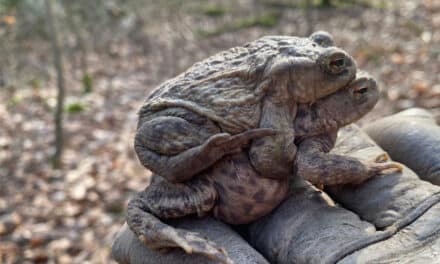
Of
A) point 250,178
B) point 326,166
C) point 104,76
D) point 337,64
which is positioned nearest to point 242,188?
point 250,178

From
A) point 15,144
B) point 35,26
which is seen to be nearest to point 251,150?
point 15,144

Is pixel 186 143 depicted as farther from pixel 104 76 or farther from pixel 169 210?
pixel 104 76

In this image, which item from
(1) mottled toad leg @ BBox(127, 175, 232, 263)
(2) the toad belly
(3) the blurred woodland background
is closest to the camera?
(1) mottled toad leg @ BBox(127, 175, 232, 263)

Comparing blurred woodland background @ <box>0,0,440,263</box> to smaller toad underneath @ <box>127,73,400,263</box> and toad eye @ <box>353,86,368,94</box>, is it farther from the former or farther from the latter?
toad eye @ <box>353,86,368,94</box>

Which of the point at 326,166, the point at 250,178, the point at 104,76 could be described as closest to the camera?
the point at 326,166

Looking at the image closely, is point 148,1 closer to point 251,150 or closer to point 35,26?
point 35,26

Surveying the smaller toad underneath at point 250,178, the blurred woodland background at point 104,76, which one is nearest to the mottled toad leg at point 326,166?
the smaller toad underneath at point 250,178

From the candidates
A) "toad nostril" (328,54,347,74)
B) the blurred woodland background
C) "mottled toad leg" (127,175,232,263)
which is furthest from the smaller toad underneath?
the blurred woodland background
